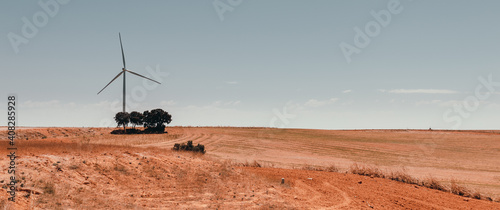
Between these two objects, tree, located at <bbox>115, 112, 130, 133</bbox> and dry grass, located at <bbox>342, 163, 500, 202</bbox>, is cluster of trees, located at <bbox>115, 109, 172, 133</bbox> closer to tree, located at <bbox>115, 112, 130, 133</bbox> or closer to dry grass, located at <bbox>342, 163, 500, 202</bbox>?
tree, located at <bbox>115, 112, 130, 133</bbox>

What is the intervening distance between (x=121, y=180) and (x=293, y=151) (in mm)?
31488

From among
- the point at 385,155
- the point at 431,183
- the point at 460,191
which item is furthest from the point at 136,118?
the point at 460,191

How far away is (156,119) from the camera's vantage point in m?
63.8

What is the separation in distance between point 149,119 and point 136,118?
2.52 m

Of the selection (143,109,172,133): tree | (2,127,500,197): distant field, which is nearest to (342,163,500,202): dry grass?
(2,127,500,197): distant field

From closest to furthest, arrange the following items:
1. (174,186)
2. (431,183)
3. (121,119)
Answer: (174,186), (431,183), (121,119)

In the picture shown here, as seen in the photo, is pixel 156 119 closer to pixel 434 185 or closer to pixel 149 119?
pixel 149 119

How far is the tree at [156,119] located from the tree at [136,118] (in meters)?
0.71

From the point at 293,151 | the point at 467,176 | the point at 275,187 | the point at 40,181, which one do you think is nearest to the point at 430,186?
the point at 275,187

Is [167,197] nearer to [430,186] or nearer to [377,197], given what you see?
[377,197]

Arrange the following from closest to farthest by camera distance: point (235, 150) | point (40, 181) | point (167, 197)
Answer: point (40, 181) < point (167, 197) < point (235, 150)

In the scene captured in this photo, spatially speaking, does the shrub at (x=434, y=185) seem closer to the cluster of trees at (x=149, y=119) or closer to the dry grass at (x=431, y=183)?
the dry grass at (x=431, y=183)

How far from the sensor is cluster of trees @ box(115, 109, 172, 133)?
62344 mm

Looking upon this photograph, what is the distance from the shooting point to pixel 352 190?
16.4 m
